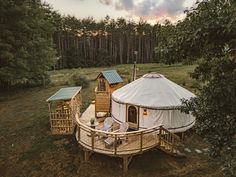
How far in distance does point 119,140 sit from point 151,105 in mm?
2353

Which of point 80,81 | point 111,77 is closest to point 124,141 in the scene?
point 111,77

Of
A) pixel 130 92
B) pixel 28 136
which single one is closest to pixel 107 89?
pixel 130 92

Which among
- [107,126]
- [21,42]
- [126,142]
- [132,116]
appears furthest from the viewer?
[21,42]

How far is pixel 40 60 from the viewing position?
66.5ft

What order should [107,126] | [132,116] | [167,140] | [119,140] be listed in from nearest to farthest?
[119,140] < [167,140] < [107,126] < [132,116]

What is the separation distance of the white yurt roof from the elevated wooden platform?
1379mm

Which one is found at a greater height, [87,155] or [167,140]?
[167,140]

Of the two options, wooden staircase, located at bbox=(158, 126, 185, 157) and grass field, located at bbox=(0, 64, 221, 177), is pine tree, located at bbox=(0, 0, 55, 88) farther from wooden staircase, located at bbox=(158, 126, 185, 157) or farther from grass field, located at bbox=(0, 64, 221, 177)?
wooden staircase, located at bbox=(158, 126, 185, 157)

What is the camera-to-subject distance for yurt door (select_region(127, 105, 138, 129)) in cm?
1111

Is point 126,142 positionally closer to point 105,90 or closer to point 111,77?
point 105,90

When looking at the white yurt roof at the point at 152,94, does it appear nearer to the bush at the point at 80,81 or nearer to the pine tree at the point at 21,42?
the pine tree at the point at 21,42

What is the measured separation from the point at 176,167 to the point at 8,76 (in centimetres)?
1401

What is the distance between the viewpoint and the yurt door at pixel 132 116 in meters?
11.1

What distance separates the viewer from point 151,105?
1046cm
